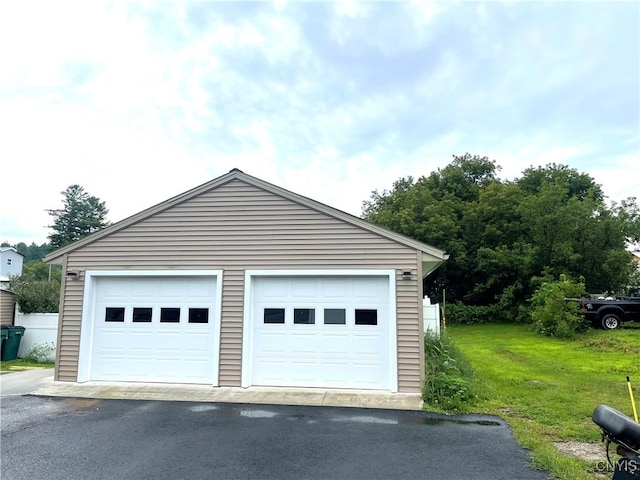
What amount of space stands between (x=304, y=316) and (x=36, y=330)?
9115 mm

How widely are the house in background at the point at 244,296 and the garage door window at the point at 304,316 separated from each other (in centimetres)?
2

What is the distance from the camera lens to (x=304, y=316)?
26.7 feet

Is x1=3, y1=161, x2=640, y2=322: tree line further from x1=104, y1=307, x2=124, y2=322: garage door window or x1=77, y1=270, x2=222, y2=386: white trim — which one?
x1=104, y1=307, x2=124, y2=322: garage door window

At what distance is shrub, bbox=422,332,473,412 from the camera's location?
674 centimetres

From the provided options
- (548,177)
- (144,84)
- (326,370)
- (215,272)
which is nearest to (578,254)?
(548,177)

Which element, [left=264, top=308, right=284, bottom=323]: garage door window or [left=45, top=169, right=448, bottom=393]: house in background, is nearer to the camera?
[left=45, top=169, right=448, bottom=393]: house in background

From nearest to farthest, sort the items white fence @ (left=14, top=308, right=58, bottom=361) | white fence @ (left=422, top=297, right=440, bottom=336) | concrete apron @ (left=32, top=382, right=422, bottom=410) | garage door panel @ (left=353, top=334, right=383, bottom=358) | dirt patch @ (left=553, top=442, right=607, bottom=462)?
dirt patch @ (left=553, top=442, right=607, bottom=462), concrete apron @ (left=32, top=382, right=422, bottom=410), garage door panel @ (left=353, top=334, right=383, bottom=358), white fence @ (left=422, top=297, right=440, bottom=336), white fence @ (left=14, top=308, right=58, bottom=361)

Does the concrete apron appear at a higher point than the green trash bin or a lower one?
lower

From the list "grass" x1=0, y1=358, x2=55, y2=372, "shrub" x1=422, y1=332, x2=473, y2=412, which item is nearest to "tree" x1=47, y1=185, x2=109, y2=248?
"grass" x1=0, y1=358, x2=55, y2=372

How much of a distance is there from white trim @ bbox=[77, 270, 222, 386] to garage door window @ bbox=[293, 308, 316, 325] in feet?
5.03

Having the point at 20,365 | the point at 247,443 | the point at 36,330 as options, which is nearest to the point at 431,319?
the point at 247,443

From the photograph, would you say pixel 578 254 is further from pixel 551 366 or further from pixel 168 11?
pixel 168 11

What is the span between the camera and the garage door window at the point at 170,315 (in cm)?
843

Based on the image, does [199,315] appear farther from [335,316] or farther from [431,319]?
[431,319]
